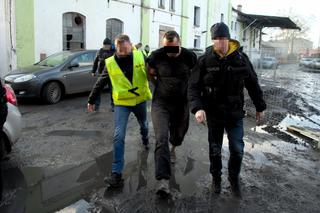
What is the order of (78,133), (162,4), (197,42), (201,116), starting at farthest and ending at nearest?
(197,42) < (162,4) < (78,133) < (201,116)

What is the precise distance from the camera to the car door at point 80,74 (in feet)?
35.7

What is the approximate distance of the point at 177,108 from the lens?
4.78 m

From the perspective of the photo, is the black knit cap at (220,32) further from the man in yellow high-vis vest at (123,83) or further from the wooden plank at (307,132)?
the wooden plank at (307,132)

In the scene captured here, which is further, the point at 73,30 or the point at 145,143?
the point at 73,30

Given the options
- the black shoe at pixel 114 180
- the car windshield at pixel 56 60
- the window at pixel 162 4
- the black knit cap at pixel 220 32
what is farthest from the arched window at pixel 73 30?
the black knit cap at pixel 220 32

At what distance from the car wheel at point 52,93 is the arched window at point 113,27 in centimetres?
998

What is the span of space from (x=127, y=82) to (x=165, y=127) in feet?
2.62

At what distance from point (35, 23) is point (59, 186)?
12851mm

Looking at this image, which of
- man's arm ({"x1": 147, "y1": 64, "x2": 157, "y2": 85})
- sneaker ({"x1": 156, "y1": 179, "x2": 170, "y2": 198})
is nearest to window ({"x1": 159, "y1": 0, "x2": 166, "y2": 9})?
man's arm ({"x1": 147, "y1": 64, "x2": 157, "y2": 85})

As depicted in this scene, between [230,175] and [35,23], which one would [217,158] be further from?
[35,23]

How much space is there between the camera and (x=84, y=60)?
1144cm

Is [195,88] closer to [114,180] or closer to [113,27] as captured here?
[114,180]

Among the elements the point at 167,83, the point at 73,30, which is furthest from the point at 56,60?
the point at 167,83

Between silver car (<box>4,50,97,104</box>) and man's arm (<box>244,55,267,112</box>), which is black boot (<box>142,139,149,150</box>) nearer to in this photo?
man's arm (<box>244,55,267,112</box>)
